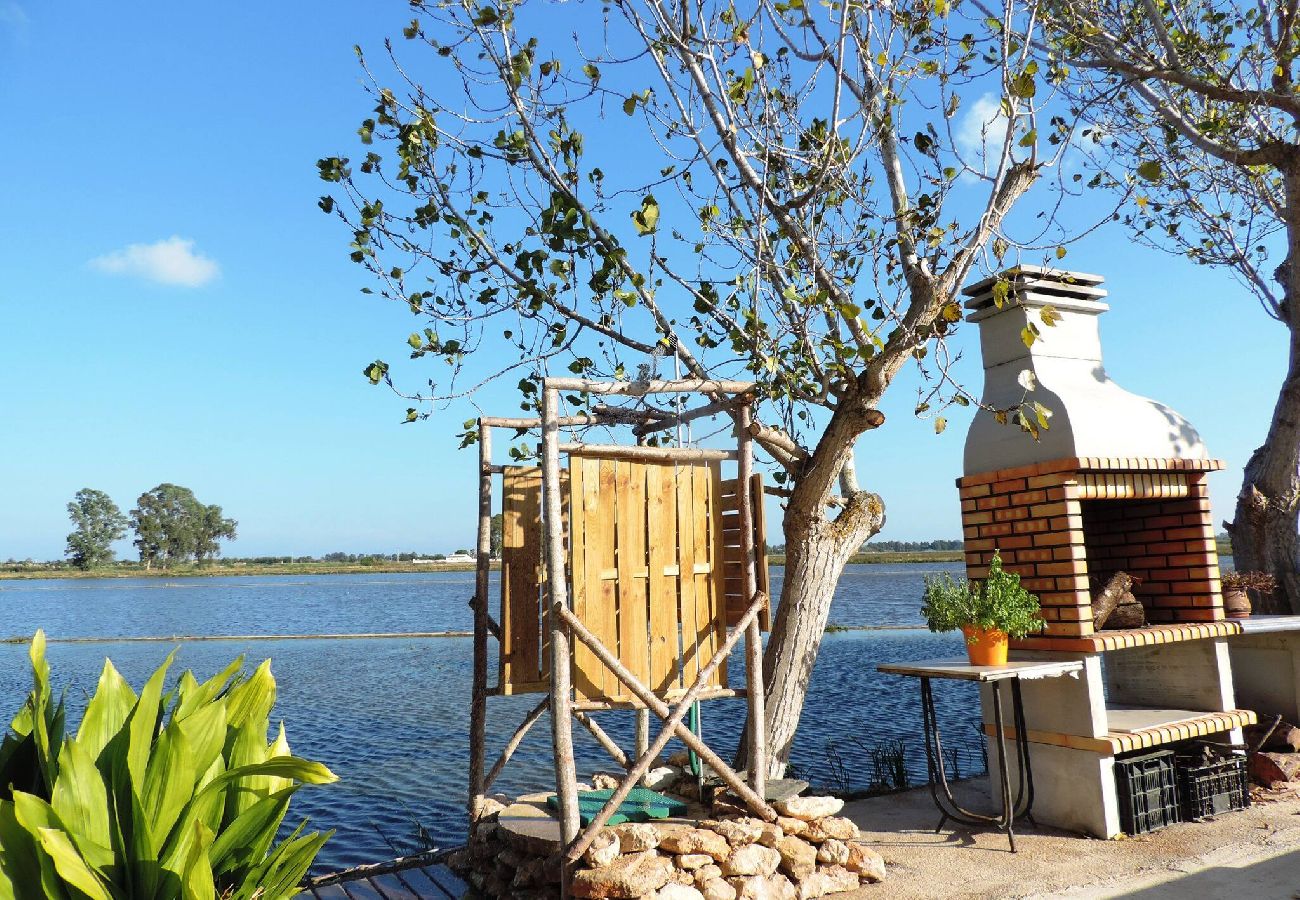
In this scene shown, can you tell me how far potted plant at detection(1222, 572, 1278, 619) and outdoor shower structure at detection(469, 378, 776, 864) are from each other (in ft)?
12.2

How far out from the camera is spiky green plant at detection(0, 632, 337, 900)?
237 centimetres

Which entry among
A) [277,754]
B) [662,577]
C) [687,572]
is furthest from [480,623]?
[277,754]

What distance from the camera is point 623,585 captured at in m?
5.20

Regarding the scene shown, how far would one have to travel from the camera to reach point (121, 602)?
48.2 m

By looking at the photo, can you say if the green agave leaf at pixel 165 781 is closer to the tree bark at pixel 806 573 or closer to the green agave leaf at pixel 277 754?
the green agave leaf at pixel 277 754

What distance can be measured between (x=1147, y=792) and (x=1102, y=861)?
0.80m

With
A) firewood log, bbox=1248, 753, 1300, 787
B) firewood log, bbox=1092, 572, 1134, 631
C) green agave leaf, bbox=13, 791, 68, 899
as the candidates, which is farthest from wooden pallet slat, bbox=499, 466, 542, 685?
firewood log, bbox=1248, 753, 1300, 787

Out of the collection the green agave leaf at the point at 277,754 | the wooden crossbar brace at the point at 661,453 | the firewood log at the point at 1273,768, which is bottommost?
the firewood log at the point at 1273,768

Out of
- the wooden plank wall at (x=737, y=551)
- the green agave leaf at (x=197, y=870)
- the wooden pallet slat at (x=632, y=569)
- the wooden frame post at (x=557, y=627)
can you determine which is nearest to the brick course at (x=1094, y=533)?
the wooden plank wall at (x=737, y=551)

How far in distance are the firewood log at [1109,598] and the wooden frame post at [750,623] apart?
226 cm

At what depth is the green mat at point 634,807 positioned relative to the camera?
4.97 meters

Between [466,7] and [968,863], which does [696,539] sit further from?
[466,7]

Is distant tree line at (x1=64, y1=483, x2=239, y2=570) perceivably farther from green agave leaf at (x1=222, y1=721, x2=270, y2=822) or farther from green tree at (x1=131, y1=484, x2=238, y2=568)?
green agave leaf at (x1=222, y1=721, x2=270, y2=822)

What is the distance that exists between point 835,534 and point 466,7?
14.2ft
